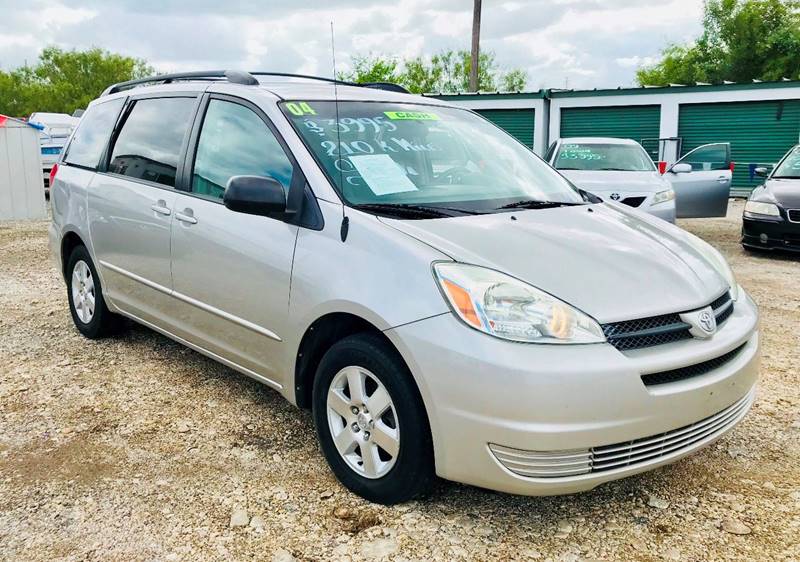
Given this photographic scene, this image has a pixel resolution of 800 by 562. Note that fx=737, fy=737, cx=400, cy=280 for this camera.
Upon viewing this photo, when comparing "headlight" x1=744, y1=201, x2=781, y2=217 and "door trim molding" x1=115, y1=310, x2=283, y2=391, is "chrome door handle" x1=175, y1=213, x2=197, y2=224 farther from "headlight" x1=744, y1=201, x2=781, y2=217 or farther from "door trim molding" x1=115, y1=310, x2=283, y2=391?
"headlight" x1=744, y1=201, x2=781, y2=217

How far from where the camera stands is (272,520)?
9.23 ft

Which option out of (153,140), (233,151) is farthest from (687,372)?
(153,140)

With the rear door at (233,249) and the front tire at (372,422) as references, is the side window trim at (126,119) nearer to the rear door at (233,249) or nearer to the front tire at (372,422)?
the rear door at (233,249)

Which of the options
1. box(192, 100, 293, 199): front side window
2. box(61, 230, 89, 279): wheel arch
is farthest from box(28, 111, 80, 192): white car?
box(192, 100, 293, 199): front side window

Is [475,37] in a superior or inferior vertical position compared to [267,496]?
superior

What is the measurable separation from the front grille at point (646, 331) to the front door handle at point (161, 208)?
8.10 ft

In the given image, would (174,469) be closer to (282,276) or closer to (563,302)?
(282,276)

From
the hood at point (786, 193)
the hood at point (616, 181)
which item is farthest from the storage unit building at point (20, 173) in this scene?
the hood at point (786, 193)

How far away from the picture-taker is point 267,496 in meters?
2.99

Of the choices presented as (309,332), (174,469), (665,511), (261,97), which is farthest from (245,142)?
(665,511)

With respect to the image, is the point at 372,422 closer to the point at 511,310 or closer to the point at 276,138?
the point at 511,310

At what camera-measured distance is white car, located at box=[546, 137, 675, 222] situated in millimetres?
8727

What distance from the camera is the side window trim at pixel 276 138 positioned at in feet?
10.3

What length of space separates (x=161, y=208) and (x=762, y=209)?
297 inches
